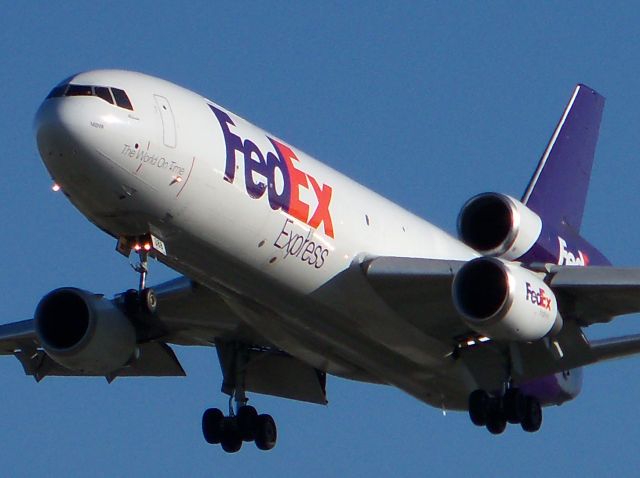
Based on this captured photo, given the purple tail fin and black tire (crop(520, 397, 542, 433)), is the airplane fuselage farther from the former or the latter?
the purple tail fin

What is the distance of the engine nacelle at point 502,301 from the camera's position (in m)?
28.9

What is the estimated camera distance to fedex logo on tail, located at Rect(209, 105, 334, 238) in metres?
27.6

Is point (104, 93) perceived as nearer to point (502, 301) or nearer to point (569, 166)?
point (502, 301)

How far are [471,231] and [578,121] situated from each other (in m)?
9.74

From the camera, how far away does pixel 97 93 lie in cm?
2648

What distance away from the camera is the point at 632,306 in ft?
102

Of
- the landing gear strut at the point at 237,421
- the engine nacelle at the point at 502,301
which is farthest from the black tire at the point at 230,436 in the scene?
the engine nacelle at the point at 502,301

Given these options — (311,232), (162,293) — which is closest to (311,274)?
(311,232)

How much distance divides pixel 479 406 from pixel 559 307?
2.30m

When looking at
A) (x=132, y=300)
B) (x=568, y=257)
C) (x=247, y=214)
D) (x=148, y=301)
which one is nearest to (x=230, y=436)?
(x=132, y=300)

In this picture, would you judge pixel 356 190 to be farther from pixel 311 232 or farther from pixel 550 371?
pixel 550 371

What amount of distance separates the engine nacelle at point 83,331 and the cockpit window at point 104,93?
5989mm

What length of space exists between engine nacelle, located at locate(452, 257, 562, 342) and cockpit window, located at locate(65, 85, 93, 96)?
7.09 m

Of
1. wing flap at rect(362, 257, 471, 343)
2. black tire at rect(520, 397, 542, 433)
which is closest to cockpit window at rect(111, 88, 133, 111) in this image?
wing flap at rect(362, 257, 471, 343)
